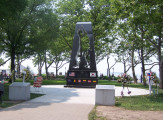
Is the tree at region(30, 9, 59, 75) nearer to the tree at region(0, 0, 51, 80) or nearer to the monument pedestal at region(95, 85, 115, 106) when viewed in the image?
the tree at region(0, 0, 51, 80)

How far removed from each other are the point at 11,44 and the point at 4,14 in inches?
472

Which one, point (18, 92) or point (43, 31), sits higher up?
point (43, 31)

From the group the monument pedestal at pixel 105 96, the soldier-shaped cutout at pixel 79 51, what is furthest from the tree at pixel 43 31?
the monument pedestal at pixel 105 96

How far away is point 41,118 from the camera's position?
20.7ft

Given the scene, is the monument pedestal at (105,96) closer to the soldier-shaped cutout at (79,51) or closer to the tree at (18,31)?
the soldier-shaped cutout at (79,51)

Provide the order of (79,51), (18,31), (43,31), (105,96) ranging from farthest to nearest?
(43,31), (18,31), (79,51), (105,96)

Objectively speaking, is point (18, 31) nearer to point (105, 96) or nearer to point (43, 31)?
point (43, 31)

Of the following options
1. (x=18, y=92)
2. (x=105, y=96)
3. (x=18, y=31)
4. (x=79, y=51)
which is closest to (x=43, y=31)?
(x=18, y=31)

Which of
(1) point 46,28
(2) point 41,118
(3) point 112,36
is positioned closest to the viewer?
(2) point 41,118

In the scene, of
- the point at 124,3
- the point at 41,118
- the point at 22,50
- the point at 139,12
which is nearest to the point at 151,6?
the point at 139,12

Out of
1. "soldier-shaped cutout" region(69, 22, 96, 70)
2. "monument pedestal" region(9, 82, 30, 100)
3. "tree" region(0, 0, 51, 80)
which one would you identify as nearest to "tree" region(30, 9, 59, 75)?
"tree" region(0, 0, 51, 80)

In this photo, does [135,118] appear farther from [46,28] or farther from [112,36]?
[112,36]

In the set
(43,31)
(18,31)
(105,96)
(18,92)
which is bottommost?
(105,96)

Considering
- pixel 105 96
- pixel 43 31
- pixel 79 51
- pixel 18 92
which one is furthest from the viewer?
pixel 43 31
